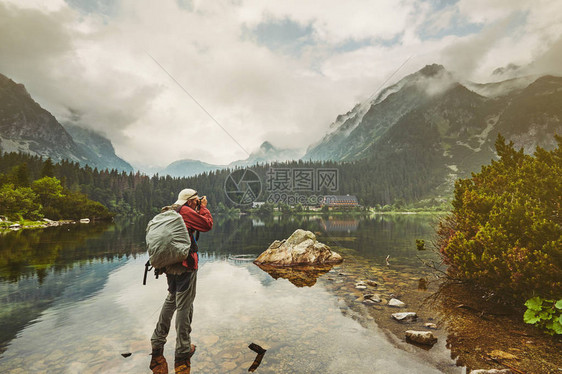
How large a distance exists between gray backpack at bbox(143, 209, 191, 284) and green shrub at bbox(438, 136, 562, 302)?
10.2m

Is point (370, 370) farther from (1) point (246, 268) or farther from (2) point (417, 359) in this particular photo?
(1) point (246, 268)

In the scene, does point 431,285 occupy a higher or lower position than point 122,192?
lower

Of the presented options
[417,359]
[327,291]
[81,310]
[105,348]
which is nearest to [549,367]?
[417,359]

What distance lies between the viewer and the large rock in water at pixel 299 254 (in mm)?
20047

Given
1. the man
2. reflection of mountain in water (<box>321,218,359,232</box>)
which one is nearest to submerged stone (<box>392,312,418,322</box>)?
the man

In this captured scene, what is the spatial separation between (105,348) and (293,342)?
5.36 m

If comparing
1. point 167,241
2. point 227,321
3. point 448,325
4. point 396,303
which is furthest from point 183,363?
point 396,303

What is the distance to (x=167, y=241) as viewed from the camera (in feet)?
19.7

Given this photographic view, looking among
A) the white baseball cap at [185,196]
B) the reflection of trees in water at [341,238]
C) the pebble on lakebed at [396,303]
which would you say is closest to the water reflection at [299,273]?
the pebble on lakebed at [396,303]

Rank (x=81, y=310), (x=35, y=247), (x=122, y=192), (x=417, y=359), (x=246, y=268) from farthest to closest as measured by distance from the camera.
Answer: (x=122, y=192) < (x=35, y=247) < (x=246, y=268) < (x=81, y=310) < (x=417, y=359)

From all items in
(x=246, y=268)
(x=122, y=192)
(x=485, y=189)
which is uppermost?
(x=122, y=192)

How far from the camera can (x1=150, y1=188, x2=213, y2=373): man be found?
641cm

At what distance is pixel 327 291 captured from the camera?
13000 millimetres

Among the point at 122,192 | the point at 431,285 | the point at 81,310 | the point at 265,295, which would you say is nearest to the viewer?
the point at 81,310
